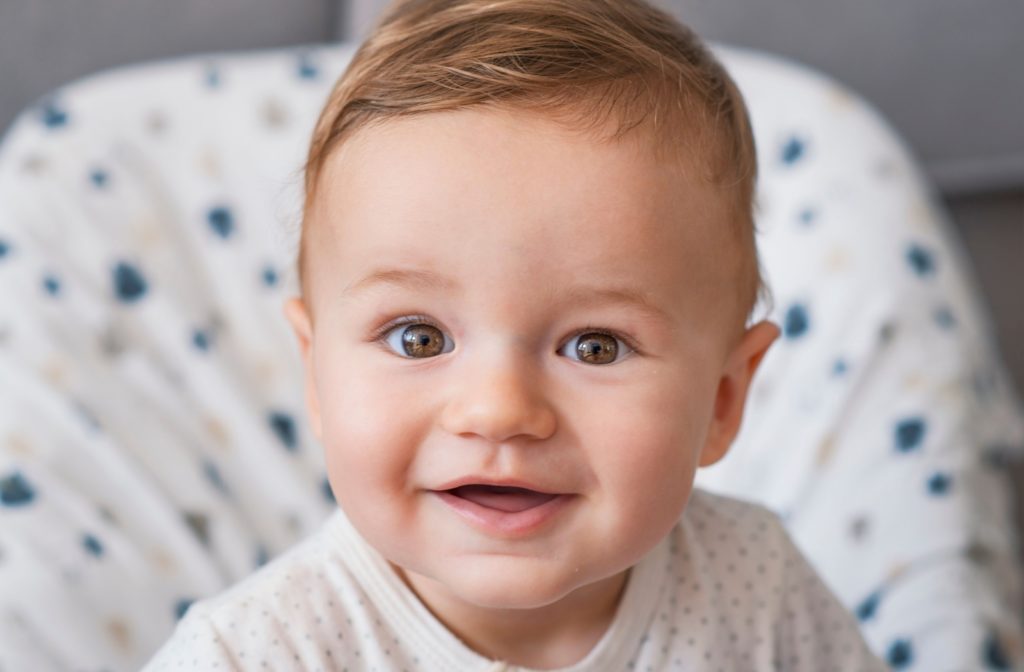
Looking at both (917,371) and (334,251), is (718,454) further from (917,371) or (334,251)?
(917,371)

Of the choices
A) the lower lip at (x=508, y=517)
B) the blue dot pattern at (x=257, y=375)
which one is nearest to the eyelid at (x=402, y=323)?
the lower lip at (x=508, y=517)

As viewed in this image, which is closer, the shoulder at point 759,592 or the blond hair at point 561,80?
the blond hair at point 561,80

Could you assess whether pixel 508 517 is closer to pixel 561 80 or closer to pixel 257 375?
pixel 561 80

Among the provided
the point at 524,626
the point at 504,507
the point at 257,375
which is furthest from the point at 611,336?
the point at 257,375

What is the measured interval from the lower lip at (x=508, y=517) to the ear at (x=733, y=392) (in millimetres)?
181

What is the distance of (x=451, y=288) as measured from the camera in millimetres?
714

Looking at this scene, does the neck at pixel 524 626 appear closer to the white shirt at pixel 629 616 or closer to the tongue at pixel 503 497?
the white shirt at pixel 629 616

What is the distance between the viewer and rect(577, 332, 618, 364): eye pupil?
738 mm

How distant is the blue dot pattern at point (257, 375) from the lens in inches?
46.7

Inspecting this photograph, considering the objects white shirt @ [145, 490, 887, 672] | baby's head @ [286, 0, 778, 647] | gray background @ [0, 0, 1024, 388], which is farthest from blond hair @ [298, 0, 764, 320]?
gray background @ [0, 0, 1024, 388]

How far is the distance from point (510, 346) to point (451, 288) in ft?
0.15

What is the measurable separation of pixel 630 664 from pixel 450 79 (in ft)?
1.38

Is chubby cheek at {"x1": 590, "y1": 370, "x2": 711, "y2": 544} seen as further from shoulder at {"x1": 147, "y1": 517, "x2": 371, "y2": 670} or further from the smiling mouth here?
shoulder at {"x1": 147, "y1": 517, "x2": 371, "y2": 670}

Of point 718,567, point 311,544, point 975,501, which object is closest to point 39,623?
point 311,544
